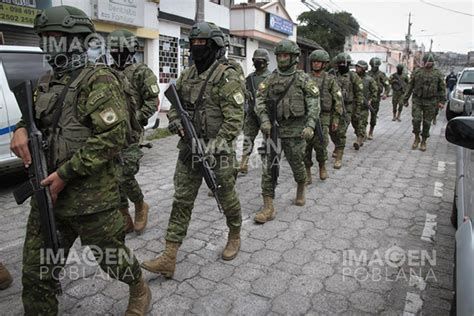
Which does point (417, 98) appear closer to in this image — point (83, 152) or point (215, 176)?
point (215, 176)

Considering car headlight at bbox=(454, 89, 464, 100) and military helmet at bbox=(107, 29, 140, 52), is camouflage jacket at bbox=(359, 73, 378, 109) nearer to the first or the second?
car headlight at bbox=(454, 89, 464, 100)

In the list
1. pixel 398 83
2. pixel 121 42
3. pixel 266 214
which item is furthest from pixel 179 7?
pixel 266 214

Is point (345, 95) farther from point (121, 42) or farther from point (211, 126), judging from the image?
point (211, 126)

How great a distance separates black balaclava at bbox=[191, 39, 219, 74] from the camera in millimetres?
3070

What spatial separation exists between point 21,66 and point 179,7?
1010 centimetres

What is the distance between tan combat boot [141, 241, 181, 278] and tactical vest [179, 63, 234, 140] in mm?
863

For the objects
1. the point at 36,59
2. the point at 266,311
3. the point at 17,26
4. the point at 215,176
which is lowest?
the point at 266,311

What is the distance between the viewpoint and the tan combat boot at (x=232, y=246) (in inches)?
136

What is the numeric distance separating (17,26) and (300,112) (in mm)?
7906

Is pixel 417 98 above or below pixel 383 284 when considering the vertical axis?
above

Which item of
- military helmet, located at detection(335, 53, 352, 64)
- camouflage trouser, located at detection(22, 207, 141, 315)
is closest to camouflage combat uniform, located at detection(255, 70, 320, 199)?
camouflage trouser, located at detection(22, 207, 141, 315)

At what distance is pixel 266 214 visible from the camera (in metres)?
4.31

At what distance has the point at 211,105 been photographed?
3.11 meters

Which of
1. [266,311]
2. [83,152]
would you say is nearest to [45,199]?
[83,152]
